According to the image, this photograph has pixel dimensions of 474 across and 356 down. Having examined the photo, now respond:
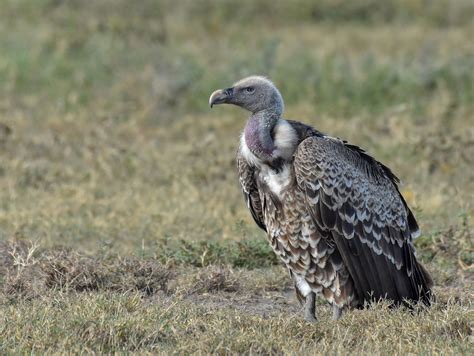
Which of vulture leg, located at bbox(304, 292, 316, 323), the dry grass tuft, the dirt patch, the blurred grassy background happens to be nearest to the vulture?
vulture leg, located at bbox(304, 292, 316, 323)

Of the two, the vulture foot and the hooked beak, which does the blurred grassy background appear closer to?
the hooked beak

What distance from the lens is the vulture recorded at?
6.23m

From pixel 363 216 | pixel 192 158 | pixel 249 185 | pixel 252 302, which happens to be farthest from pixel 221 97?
pixel 192 158

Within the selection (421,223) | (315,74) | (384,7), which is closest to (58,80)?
(315,74)

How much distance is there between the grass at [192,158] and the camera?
17.9ft

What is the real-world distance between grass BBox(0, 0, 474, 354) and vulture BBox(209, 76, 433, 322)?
33cm

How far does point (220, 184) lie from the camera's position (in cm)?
1069

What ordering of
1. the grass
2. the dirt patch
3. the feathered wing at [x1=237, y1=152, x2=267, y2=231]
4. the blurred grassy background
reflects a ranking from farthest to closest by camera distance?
the blurred grassy background → the dirt patch → the feathered wing at [x1=237, y1=152, x2=267, y2=231] → the grass

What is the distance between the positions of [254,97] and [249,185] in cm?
57

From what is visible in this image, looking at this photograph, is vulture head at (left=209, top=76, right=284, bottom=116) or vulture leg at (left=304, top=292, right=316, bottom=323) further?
vulture head at (left=209, top=76, right=284, bottom=116)

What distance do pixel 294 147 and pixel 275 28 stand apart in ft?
40.9

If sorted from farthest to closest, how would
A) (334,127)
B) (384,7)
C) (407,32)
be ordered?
1. (384,7)
2. (407,32)
3. (334,127)

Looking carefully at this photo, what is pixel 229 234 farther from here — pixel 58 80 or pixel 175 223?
pixel 58 80

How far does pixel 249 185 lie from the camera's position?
6.57 meters
